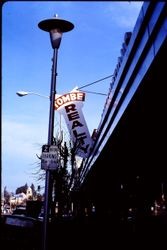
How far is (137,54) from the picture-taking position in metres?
7.55

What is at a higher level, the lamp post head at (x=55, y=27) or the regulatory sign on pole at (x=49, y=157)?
the lamp post head at (x=55, y=27)

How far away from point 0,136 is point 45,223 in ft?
16.4

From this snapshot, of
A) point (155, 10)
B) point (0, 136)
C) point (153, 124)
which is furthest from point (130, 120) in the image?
point (0, 136)

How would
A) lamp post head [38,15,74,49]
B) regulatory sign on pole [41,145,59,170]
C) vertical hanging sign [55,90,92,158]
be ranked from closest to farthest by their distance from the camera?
1. regulatory sign on pole [41,145,59,170]
2. lamp post head [38,15,74,49]
3. vertical hanging sign [55,90,92,158]

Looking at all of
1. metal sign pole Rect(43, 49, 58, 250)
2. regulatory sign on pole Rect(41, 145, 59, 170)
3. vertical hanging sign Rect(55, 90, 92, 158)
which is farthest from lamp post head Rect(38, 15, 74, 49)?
vertical hanging sign Rect(55, 90, 92, 158)

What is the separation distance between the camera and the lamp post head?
945cm

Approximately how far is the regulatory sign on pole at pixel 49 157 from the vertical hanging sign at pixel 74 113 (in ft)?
25.4

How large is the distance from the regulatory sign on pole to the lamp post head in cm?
253

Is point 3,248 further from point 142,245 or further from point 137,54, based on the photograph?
point 137,54

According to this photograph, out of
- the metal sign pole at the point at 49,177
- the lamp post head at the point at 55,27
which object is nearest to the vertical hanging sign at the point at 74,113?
the metal sign pole at the point at 49,177

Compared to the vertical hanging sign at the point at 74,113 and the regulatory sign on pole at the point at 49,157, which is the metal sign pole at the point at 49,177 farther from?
the vertical hanging sign at the point at 74,113

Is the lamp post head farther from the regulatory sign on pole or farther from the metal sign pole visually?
the regulatory sign on pole

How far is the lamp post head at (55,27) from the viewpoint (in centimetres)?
945

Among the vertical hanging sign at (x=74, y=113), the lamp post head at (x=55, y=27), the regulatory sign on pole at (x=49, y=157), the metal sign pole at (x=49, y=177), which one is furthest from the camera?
the vertical hanging sign at (x=74, y=113)
